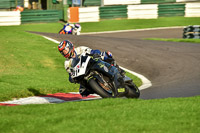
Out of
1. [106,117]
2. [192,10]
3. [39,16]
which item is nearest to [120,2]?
[192,10]

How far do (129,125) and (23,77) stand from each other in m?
7.42

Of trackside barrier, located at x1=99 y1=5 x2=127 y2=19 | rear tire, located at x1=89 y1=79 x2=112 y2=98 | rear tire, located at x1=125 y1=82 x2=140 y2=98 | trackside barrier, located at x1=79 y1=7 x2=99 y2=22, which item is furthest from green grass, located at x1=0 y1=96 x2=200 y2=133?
trackside barrier, located at x1=99 y1=5 x2=127 y2=19

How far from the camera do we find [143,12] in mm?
34875

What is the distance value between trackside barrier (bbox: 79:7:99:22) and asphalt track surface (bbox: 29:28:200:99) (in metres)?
12.9

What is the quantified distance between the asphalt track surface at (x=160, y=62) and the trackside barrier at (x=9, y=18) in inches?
460

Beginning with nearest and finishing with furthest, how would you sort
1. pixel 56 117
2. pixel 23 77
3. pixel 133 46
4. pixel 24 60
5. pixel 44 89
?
pixel 56 117 < pixel 44 89 < pixel 23 77 < pixel 24 60 < pixel 133 46

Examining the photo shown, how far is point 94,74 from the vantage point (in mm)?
8523

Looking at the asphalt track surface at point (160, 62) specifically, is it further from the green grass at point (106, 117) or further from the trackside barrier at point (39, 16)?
the trackside barrier at point (39, 16)

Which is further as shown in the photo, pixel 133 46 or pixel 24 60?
Answer: pixel 133 46

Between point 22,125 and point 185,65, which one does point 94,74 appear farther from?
point 185,65

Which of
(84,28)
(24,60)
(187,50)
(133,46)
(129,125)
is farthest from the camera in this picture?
(84,28)

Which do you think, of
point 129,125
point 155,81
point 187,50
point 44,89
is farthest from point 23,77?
point 187,50

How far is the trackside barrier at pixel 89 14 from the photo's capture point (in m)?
33.7

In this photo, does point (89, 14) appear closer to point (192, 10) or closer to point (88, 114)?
point (192, 10)
